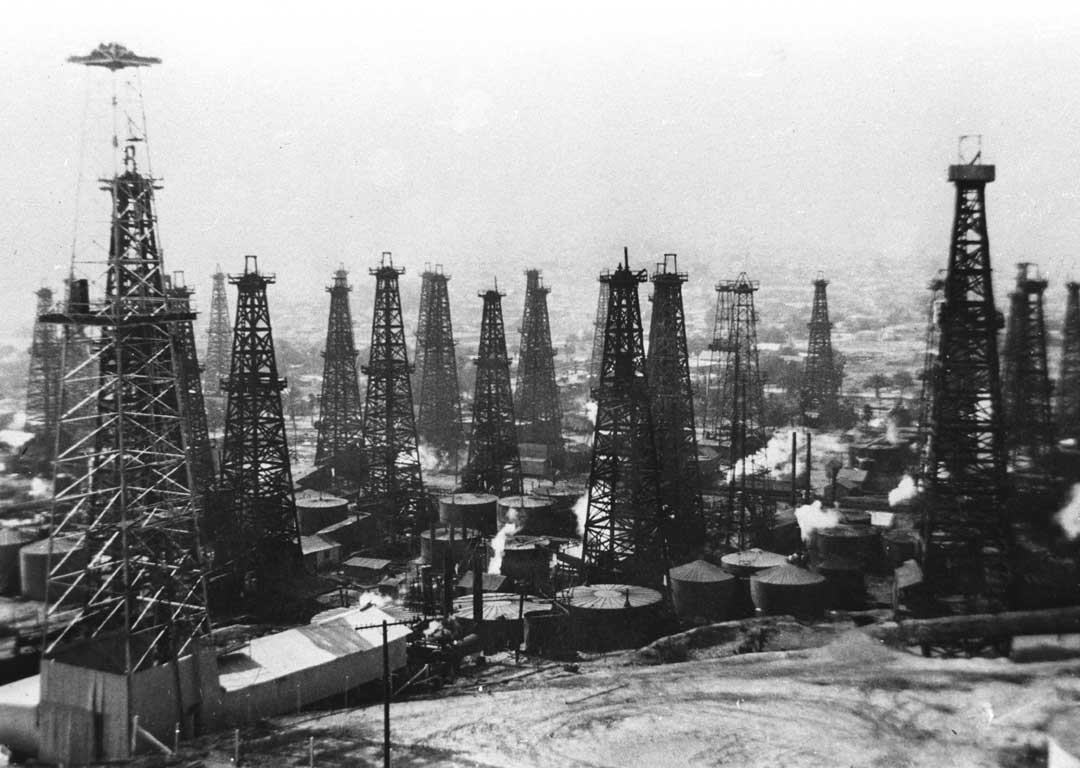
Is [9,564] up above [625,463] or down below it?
below

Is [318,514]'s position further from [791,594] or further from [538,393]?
[791,594]

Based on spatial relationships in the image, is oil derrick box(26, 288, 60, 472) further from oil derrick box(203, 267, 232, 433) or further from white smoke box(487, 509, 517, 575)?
oil derrick box(203, 267, 232, 433)

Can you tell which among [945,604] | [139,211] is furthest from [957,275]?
[139,211]

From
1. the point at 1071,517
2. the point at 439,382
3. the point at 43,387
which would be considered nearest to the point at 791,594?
the point at 1071,517

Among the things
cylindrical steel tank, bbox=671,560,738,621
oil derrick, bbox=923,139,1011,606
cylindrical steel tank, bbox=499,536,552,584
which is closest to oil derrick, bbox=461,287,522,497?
cylindrical steel tank, bbox=499,536,552,584

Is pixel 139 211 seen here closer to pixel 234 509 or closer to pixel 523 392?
pixel 234 509

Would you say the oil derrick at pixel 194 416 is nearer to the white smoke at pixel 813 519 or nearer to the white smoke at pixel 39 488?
the white smoke at pixel 39 488

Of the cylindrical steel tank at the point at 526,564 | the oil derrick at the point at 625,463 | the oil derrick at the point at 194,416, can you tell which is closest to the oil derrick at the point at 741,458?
the oil derrick at the point at 625,463
